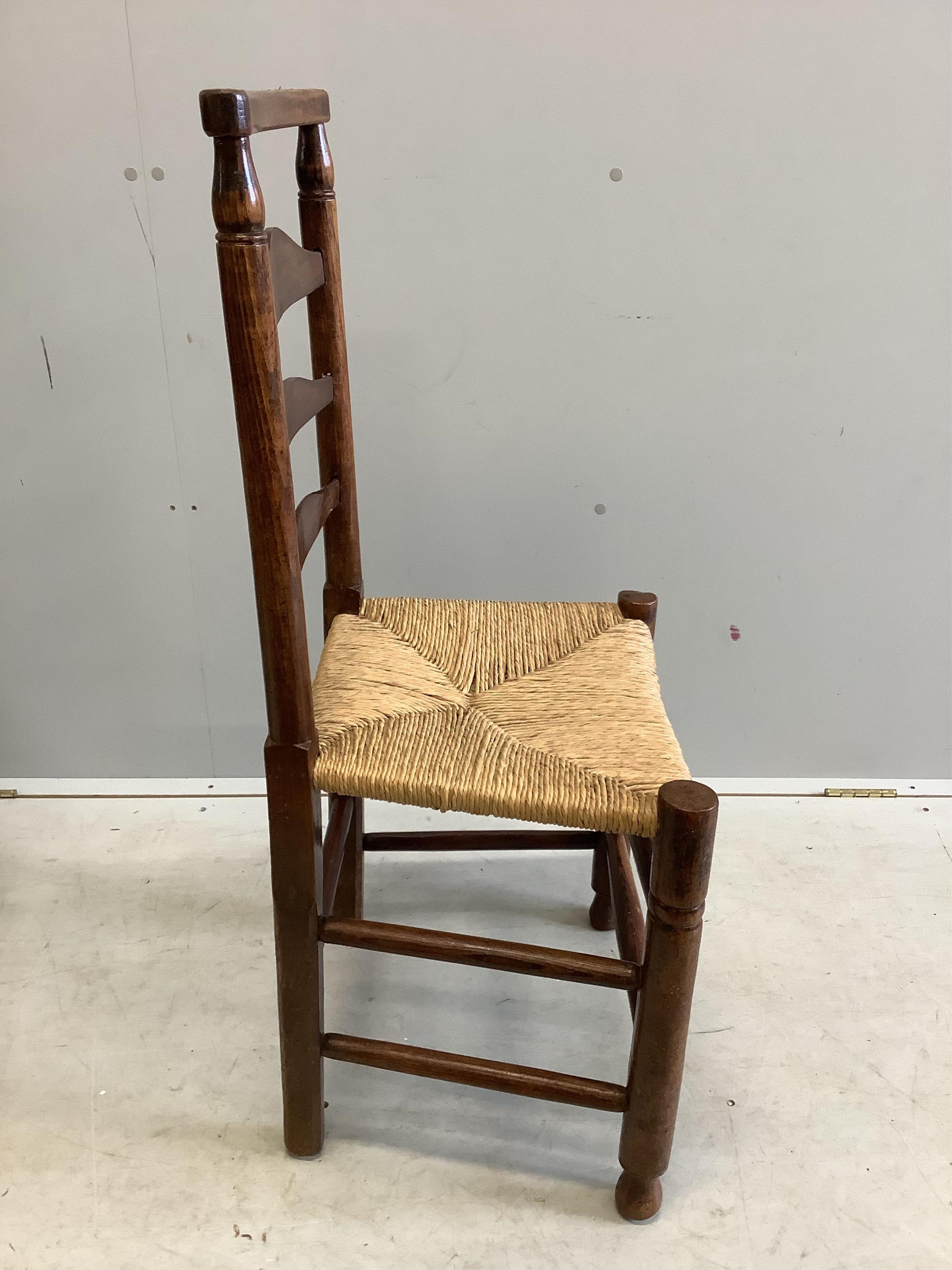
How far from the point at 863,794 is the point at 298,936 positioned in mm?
951

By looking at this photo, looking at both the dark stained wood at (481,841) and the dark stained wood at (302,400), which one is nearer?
the dark stained wood at (302,400)

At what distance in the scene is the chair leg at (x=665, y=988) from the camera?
747mm

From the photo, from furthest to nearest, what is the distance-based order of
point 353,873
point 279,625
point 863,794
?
1. point 863,794
2. point 353,873
3. point 279,625

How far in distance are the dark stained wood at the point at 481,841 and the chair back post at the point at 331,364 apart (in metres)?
0.26

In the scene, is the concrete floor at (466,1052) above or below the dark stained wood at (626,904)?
below

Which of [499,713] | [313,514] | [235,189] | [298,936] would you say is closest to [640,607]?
[499,713]

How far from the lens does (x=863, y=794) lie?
1.47 m

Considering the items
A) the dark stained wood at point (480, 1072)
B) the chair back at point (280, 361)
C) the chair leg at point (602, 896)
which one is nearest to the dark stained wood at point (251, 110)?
the chair back at point (280, 361)

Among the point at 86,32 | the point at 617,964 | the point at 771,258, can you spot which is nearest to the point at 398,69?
the point at 86,32

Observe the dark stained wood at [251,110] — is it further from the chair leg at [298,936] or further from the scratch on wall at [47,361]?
the scratch on wall at [47,361]

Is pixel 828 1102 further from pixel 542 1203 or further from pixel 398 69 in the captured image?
pixel 398 69

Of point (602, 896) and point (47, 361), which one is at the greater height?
point (47, 361)

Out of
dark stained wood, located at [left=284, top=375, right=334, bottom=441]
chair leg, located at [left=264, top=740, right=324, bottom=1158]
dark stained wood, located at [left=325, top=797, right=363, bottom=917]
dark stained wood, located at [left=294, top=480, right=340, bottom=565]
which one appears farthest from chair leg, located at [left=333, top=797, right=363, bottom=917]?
dark stained wood, located at [left=284, top=375, right=334, bottom=441]

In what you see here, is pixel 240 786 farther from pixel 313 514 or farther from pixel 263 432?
pixel 263 432
